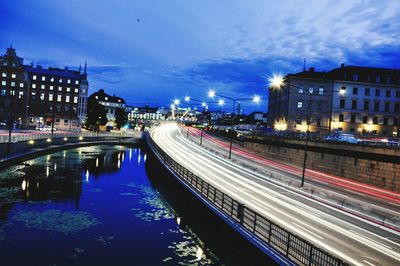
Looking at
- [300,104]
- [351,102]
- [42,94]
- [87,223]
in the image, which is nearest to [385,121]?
[351,102]

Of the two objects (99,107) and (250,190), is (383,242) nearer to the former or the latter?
(250,190)

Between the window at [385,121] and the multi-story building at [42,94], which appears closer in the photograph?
the window at [385,121]

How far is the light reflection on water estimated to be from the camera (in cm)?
2288

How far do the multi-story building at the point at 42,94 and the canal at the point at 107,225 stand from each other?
77194 mm

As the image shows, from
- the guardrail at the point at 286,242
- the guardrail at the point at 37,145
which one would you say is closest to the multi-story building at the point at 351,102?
the guardrail at the point at 37,145

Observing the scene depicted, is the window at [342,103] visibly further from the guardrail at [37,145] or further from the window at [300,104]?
the guardrail at [37,145]

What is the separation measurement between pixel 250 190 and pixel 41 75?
114318 millimetres

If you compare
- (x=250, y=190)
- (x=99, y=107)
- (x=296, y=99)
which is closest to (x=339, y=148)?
(x=250, y=190)

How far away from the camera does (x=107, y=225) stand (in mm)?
29266

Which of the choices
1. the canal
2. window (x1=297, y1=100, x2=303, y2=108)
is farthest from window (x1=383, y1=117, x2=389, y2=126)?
the canal

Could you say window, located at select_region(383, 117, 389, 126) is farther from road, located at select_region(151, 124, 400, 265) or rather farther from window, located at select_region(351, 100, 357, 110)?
road, located at select_region(151, 124, 400, 265)

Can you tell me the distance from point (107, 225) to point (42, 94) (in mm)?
110888

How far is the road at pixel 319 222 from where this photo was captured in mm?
19367

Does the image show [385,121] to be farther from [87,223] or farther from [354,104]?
[87,223]
